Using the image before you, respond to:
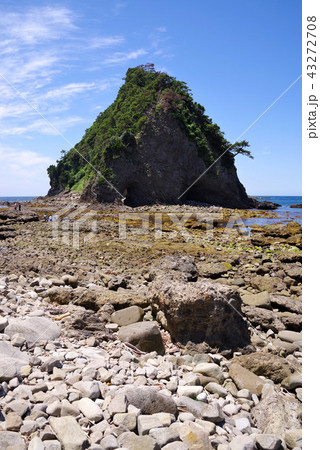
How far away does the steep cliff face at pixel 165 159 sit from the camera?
131 feet

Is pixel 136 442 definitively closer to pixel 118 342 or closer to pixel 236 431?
pixel 236 431

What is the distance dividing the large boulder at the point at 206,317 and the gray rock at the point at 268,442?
2.09 m

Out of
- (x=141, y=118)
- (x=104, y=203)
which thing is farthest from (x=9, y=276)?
(x=141, y=118)

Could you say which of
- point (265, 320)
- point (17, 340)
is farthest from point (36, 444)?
point (265, 320)

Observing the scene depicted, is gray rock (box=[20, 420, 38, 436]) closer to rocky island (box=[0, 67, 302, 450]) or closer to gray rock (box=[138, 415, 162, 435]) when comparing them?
rocky island (box=[0, 67, 302, 450])

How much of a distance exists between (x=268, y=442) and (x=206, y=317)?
7.41 feet

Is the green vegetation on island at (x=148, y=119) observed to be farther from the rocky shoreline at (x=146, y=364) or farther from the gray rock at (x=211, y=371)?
the gray rock at (x=211, y=371)

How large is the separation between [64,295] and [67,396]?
11.0 ft

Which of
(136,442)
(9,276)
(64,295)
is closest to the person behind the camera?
(136,442)

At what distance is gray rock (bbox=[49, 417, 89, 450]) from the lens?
7.95 feet

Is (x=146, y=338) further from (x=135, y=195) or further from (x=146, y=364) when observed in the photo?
(x=135, y=195)

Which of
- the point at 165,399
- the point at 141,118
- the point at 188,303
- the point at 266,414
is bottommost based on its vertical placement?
the point at 266,414

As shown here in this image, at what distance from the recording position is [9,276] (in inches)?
295

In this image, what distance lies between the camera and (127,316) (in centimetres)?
545
